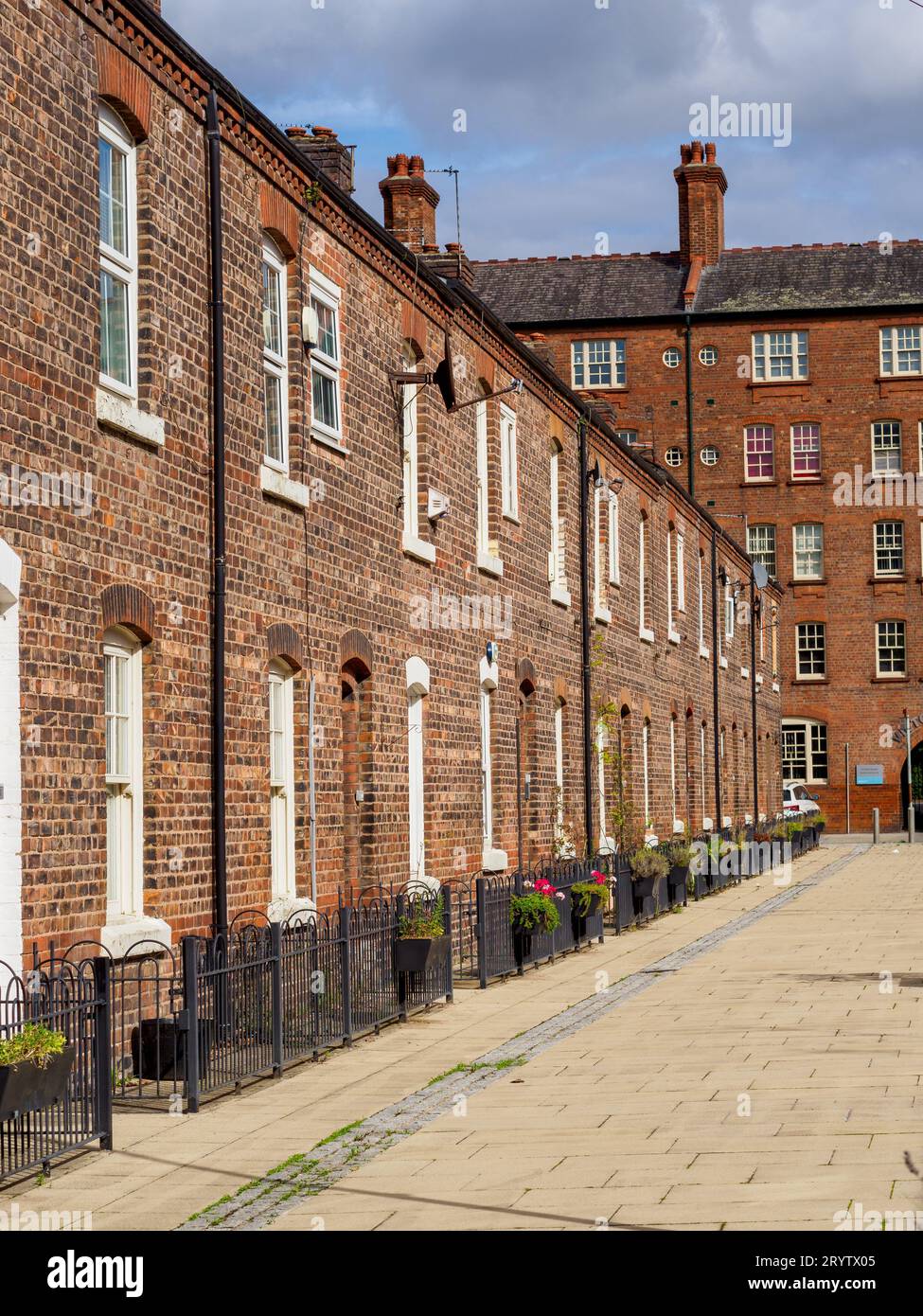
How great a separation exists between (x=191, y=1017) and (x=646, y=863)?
1539 centimetres

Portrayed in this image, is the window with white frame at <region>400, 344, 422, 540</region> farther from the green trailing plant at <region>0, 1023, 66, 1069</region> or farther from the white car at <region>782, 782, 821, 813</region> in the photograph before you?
the white car at <region>782, 782, 821, 813</region>

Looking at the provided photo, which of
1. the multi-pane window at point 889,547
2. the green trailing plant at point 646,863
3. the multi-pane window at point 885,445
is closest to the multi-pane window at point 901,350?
the multi-pane window at point 885,445

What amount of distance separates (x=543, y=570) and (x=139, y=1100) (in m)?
14.6

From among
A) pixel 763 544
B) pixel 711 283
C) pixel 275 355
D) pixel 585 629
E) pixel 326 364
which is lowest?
pixel 585 629

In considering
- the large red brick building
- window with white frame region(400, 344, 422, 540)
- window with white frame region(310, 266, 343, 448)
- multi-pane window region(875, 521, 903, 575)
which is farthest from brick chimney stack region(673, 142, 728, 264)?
window with white frame region(310, 266, 343, 448)

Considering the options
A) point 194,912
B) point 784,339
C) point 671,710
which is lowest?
point 194,912

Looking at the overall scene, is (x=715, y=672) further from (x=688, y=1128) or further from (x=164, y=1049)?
(x=688, y=1128)

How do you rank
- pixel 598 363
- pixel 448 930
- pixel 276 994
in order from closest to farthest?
pixel 276 994
pixel 448 930
pixel 598 363

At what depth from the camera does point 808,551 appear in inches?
2250

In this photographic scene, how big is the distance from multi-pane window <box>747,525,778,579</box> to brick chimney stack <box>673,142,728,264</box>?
874 cm

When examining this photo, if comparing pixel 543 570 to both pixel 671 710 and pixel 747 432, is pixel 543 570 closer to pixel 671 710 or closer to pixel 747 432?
pixel 671 710

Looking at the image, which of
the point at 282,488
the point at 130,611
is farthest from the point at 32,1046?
the point at 282,488

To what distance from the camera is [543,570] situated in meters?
24.9
